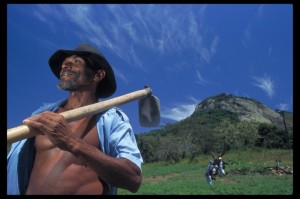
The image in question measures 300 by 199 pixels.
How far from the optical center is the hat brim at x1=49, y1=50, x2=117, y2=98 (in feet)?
5.80

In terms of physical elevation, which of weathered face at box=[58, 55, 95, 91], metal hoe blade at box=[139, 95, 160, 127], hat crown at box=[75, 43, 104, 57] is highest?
hat crown at box=[75, 43, 104, 57]

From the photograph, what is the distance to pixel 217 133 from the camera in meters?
23.2

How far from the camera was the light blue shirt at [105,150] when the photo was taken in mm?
1544

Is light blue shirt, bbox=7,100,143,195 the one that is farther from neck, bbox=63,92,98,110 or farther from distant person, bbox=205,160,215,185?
distant person, bbox=205,160,215,185

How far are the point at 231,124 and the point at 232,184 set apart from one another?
873 centimetres

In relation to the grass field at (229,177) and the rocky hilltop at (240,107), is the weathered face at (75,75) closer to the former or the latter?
the grass field at (229,177)

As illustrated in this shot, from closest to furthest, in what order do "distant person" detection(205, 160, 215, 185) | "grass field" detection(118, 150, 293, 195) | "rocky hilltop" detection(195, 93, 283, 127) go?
1. "grass field" detection(118, 150, 293, 195)
2. "distant person" detection(205, 160, 215, 185)
3. "rocky hilltop" detection(195, 93, 283, 127)

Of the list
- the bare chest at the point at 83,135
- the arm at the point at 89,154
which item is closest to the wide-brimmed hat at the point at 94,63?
the bare chest at the point at 83,135

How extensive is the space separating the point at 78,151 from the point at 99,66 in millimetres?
469

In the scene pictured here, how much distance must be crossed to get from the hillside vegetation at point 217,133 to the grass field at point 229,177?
0.55m

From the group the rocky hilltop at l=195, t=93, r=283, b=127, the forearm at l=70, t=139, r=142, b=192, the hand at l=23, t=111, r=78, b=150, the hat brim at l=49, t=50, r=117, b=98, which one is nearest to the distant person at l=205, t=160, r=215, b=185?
the rocky hilltop at l=195, t=93, r=283, b=127

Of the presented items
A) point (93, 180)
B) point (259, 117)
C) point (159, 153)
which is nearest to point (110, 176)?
point (93, 180)

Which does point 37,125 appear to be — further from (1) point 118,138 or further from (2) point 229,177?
(2) point 229,177
